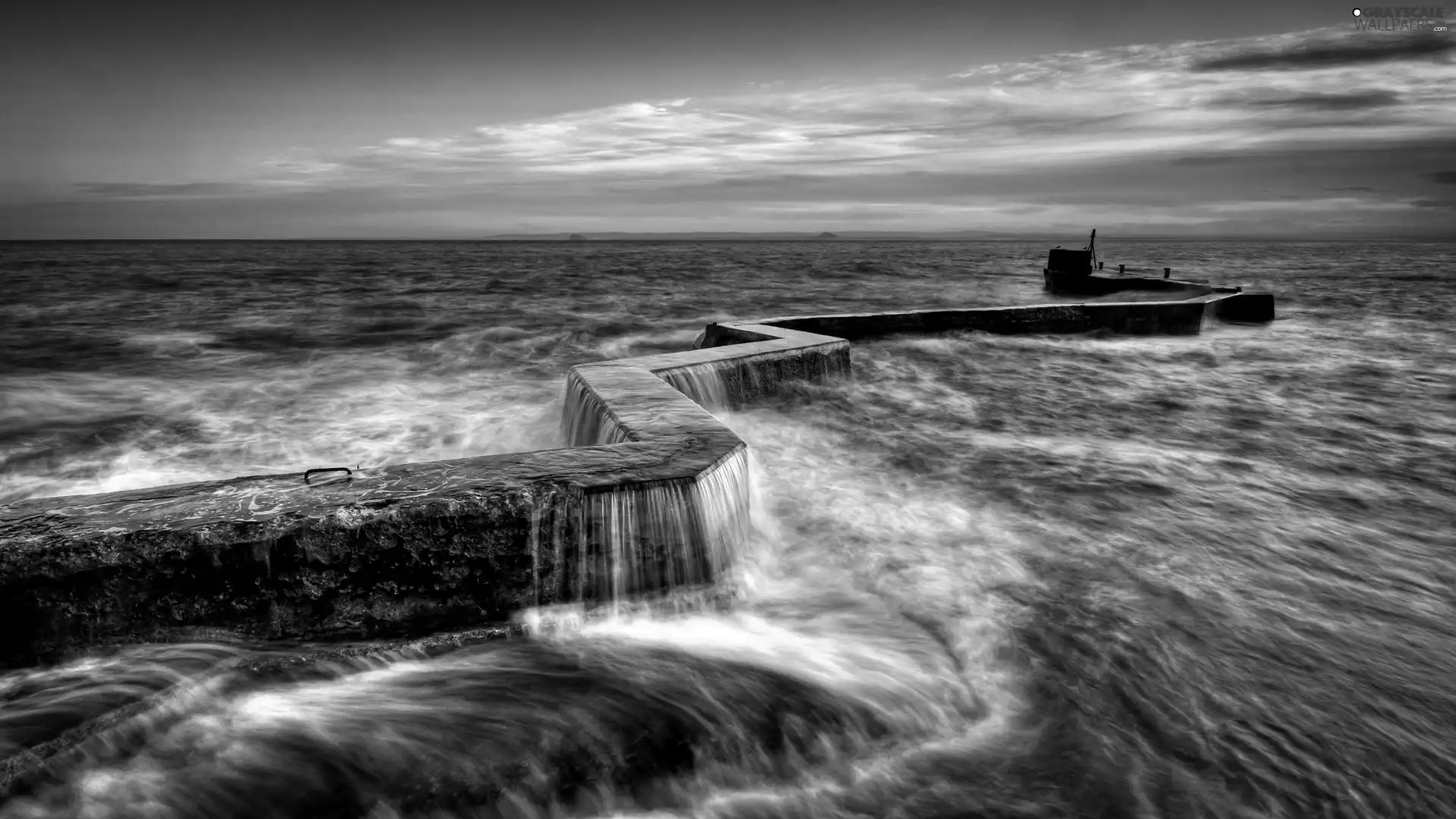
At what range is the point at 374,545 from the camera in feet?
9.24

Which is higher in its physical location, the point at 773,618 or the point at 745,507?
the point at 745,507

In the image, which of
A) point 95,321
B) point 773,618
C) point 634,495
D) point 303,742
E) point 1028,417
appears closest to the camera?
point 303,742

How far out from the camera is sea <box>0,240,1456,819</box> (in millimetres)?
2451

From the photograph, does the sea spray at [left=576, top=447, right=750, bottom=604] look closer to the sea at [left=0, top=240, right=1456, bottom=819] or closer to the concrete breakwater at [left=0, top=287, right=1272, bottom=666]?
the concrete breakwater at [left=0, top=287, right=1272, bottom=666]

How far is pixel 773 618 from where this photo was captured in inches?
140

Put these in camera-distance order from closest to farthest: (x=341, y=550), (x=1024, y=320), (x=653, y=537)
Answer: (x=341, y=550)
(x=653, y=537)
(x=1024, y=320)

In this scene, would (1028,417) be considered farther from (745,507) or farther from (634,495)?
(634,495)

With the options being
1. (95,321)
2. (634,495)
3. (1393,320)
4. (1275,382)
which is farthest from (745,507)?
(1393,320)

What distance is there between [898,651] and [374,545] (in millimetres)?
2190

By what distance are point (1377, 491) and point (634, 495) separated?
5457 millimetres

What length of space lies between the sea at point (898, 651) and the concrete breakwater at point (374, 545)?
5.0 inches

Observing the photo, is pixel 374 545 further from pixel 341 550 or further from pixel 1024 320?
pixel 1024 320

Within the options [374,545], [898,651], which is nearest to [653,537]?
[374,545]

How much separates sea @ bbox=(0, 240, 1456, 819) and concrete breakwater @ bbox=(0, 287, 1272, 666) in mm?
126
